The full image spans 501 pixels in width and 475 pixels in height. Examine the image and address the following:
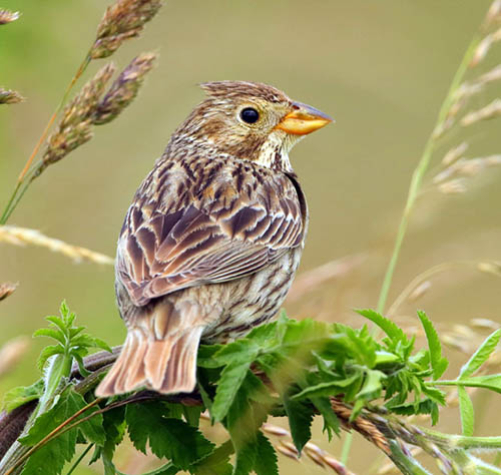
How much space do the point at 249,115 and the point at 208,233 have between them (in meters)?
0.99

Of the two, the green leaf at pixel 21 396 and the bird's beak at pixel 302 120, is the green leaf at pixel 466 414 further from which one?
the bird's beak at pixel 302 120

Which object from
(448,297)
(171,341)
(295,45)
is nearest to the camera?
(171,341)

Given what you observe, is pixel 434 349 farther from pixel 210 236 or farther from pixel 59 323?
pixel 210 236

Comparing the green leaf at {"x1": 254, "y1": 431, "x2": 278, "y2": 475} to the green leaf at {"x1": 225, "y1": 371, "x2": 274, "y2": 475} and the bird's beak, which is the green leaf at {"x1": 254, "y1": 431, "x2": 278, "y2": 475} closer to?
the green leaf at {"x1": 225, "y1": 371, "x2": 274, "y2": 475}

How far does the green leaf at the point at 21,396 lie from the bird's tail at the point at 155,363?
0.48 ft

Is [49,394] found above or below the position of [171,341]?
below

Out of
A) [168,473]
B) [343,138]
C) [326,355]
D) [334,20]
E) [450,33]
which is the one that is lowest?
[168,473]

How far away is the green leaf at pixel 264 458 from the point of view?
1.58 meters

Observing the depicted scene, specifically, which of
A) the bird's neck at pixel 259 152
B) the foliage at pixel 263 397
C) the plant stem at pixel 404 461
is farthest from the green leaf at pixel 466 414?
the bird's neck at pixel 259 152

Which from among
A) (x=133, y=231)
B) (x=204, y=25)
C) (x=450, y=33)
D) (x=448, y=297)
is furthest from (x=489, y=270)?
(x=450, y=33)

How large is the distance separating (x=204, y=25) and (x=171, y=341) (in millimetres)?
3121

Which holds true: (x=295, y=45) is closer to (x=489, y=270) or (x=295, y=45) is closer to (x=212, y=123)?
(x=212, y=123)

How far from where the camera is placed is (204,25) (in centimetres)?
489

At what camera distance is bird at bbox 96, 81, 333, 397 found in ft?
6.76
